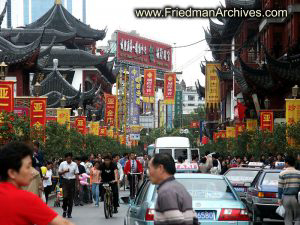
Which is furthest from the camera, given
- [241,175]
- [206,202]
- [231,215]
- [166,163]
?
[241,175]

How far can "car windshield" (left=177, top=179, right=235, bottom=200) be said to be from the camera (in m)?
11.7

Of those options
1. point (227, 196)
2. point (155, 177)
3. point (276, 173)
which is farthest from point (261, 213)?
point (155, 177)

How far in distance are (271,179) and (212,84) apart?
212 ft

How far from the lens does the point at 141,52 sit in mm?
160250

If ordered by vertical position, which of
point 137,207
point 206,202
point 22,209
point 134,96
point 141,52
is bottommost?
point 137,207

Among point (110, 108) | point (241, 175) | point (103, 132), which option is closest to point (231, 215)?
point (241, 175)

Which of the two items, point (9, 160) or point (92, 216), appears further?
point (92, 216)

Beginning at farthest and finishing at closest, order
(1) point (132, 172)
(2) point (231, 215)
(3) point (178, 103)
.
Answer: (3) point (178, 103) < (1) point (132, 172) < (2) point (231, 215)

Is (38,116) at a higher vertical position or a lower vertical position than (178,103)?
lower

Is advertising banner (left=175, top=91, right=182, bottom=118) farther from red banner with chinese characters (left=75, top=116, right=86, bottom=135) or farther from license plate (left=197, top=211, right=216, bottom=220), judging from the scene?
license plate (left=197, top=211, right=216, bottom=220)

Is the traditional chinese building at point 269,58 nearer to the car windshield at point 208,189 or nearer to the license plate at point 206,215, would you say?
the car windshield at point 208,189

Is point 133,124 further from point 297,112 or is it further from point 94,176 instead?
point 94,176

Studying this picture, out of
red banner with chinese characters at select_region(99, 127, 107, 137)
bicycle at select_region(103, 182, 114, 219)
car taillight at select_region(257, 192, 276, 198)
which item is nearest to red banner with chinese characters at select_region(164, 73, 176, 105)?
red banner with chinese characters at select_region(99, 127, 107, 137)

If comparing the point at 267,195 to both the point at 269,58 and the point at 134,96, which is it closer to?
the point at 269,58
